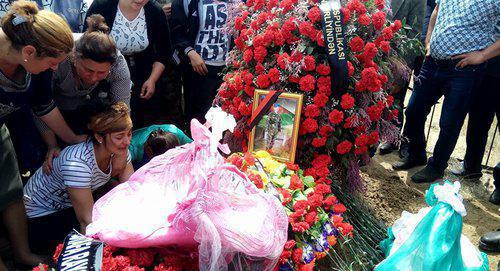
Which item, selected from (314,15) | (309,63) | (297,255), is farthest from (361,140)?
(297,255)

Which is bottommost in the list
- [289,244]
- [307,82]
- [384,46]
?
[289,244]

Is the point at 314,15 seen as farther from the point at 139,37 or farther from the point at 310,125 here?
the point at 139,37

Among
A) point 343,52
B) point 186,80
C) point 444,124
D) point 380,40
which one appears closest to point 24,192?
point 186,80

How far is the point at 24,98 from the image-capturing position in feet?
7.90

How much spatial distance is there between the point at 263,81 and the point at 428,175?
218 centimetres

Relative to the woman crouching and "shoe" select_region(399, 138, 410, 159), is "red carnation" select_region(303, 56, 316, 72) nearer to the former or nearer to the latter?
the woman crouching

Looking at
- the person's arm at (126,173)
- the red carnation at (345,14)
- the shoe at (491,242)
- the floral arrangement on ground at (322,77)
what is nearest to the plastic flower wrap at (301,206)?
the floral arrangement on ground at (322,77)

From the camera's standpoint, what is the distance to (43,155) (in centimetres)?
290

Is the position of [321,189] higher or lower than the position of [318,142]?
lower

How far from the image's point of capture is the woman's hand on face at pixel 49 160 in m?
2.59

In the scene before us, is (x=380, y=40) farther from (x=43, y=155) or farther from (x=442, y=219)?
(x=43, y=155)

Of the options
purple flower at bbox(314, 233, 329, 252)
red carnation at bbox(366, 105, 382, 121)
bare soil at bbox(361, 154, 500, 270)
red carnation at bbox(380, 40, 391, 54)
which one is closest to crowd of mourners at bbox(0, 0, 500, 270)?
bare soil at bbox(361, 154, 500, 270)

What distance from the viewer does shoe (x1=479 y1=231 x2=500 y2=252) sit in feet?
10.2

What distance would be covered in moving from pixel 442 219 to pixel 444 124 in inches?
71.3
